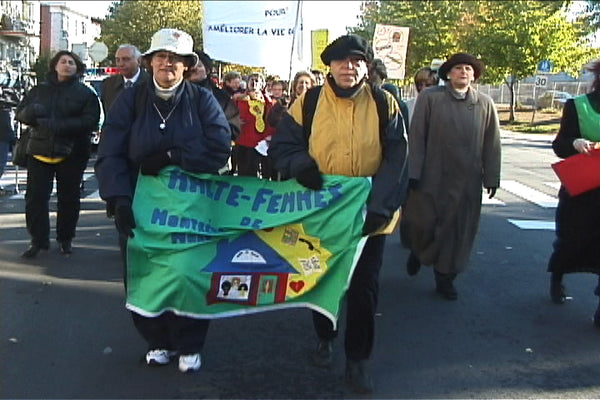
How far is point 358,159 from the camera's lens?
4180mm

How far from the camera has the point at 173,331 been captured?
→ 450 centimetres

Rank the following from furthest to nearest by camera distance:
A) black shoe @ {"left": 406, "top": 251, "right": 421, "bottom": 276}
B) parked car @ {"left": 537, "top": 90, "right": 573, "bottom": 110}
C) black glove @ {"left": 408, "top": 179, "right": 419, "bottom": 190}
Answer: parked car @ {"left": 537, "top": 90, "right": 573, "bottom": 110} < black shoe @ {"left": 406, "top": 251, "right": 421, "bottom": 276} < black glove @ {"left": 408, "top": 179, "right": 419, "bottom": 190}

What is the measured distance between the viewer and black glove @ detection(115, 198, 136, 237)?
4203mm

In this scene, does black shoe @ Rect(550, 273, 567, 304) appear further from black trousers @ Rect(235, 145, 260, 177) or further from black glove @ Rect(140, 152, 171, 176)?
black trousers @ Rect(235, 145, 260, 177)

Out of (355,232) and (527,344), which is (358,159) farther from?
(527,344)

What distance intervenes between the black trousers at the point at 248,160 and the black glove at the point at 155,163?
6133 millimetres

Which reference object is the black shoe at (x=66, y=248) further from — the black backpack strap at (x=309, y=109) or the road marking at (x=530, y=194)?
the road marking at (x=530, y=194)

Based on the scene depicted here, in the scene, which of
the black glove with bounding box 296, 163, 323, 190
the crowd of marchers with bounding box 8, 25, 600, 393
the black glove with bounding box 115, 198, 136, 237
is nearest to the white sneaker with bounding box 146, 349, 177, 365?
the crowd of marchers with bounding box 8, 25, 600, 393

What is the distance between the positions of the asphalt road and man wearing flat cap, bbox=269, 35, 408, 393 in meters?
0.44

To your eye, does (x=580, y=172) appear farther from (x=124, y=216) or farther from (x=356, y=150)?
(x=124, y=216)

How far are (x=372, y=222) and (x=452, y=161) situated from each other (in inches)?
89.4

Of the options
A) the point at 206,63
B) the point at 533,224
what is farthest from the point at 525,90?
the point at 206,63

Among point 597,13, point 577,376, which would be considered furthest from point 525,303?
point 597,13

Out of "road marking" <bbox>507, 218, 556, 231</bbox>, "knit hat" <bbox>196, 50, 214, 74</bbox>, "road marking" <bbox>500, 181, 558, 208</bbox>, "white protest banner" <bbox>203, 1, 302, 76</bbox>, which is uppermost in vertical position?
"white protest banner" <bbox>203, 1, 302, 76</bbox>
